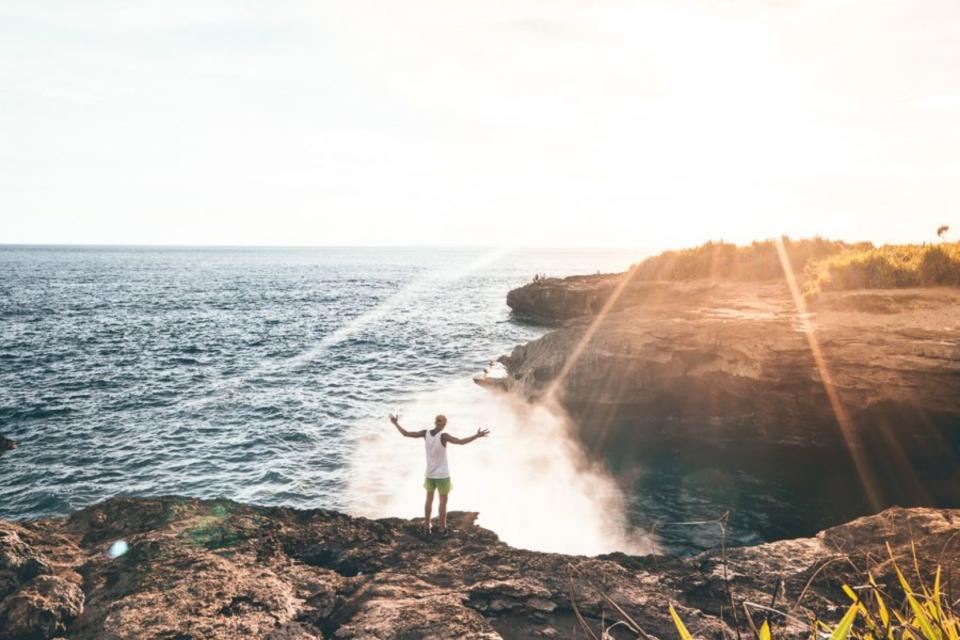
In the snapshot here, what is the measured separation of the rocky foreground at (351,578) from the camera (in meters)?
6.45

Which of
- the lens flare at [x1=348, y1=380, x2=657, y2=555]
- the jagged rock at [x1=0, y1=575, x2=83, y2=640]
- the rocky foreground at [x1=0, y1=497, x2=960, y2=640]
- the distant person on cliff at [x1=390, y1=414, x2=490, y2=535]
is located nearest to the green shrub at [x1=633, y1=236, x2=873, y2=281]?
the lens flare at [x1=348, y1=380, x2=657, y2=555]

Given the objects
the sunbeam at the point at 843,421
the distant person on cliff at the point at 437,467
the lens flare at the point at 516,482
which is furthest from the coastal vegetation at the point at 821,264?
the distant person on cliff at the point at 437,467

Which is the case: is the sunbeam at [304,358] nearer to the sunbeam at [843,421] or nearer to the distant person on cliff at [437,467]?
the distant person on cliff at [437,467]

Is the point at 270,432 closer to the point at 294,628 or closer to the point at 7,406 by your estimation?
the point at 7,406

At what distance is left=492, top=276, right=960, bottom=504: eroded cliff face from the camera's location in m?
15.7

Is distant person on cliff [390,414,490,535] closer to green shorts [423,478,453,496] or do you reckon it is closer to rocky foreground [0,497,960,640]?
green shorts [423,478,453,496]

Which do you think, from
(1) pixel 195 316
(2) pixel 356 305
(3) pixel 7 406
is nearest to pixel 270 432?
(3) pixel 7 406

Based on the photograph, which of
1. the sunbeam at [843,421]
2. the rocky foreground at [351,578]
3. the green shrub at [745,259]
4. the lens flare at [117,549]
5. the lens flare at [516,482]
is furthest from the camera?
the green shrub at [745,259]

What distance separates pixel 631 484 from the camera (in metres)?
17.1

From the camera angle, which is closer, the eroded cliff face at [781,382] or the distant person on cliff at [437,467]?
the distant person on cliff at [437,467]

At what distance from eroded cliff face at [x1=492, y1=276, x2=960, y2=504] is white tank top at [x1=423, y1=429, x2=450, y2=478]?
1163 cm

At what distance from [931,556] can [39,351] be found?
47.1 metres

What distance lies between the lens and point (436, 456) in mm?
9961

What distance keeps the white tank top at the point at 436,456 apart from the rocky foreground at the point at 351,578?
113 centimetres
